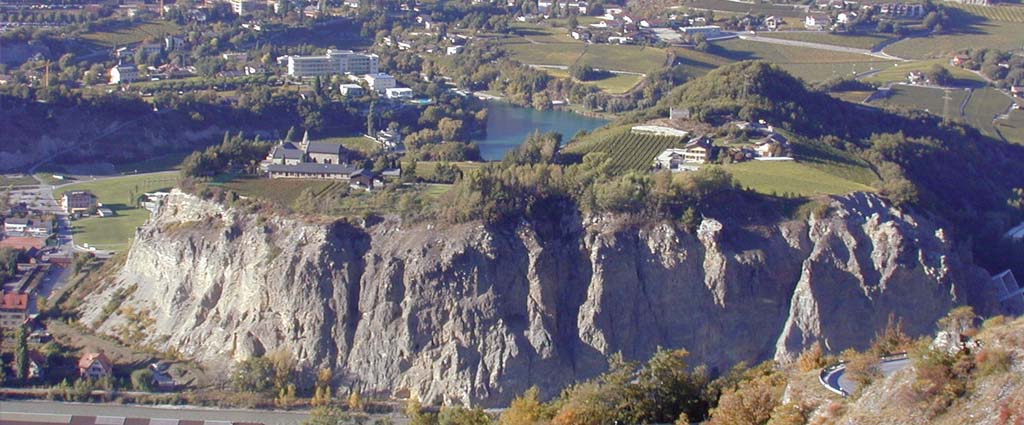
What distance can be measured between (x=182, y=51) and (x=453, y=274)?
42.9m

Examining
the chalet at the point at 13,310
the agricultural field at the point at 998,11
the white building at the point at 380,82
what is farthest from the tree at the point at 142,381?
the agricultural field at the point at 998,11

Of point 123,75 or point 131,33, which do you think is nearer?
point 123,75

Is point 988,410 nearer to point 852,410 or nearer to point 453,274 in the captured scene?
point 852,410

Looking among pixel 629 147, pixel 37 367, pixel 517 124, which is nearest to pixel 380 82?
pixel 517 124

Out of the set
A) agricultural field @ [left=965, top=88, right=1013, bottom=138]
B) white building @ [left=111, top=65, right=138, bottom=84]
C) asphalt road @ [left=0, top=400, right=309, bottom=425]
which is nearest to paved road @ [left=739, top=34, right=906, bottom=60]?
agricultural field @ [left=965, top=88, right=1013, bottom=138]

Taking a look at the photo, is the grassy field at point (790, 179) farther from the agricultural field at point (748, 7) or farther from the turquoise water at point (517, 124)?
the agricultural field at point (748, 7)

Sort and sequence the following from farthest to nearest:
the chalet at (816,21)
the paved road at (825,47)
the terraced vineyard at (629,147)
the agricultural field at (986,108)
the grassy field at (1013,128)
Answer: the chalet at (816,21) → the paved road at (825,47) → the agricultural field at (986,108) → the grassy field at (1013,128) → the terraced vineyard at (629,147)

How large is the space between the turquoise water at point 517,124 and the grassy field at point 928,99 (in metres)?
11.1

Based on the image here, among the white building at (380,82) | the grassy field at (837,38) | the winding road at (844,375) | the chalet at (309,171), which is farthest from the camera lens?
the grassy field at (837,38)

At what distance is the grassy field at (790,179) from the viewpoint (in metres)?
33.7

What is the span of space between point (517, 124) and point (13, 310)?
28.5 metres

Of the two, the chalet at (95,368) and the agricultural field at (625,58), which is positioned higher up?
the chalet at (95,368)

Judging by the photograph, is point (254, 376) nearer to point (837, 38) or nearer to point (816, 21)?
point (837, 38)

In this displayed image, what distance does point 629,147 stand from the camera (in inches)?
1561
